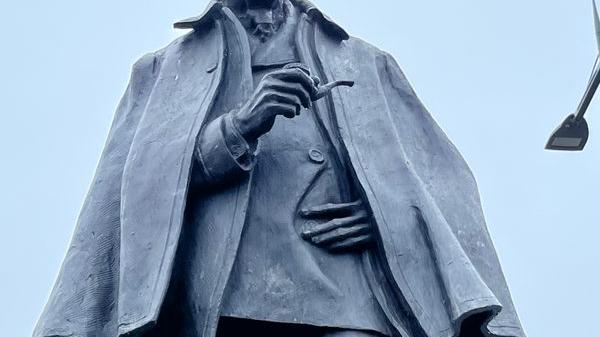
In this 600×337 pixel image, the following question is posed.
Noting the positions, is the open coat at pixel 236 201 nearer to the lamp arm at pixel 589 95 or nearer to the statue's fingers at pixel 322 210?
the statue's fingers at pixel 322 210

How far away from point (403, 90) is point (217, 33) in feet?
2.93

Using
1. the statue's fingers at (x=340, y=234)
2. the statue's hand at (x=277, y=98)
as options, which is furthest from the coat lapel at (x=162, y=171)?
the statue's fingers at (x=340, y=234)

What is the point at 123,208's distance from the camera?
8352mm

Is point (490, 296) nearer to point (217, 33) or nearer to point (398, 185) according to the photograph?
point (398, 185)

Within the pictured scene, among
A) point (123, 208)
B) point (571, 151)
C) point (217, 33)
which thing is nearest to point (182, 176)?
point (123, 208)

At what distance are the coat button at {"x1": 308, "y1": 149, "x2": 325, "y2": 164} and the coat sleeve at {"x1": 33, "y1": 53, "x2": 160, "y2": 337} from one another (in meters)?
0.84

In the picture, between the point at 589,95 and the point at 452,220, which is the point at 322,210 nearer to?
the point at 452,220

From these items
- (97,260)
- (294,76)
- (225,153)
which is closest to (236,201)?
(225,153)

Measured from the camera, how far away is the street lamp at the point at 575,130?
14.9 m

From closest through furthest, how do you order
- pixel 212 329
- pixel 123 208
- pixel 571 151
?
1. pixel 212 329
2. pixel 123 208
3. pixel 571 151

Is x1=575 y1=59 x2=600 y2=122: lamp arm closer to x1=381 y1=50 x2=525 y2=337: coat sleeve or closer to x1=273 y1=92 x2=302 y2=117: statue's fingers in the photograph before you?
x1=381 y1=50 x2=525 y2=337: coat sleeve

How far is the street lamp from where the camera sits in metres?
14.9

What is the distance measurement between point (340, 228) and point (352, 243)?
77 millimetres

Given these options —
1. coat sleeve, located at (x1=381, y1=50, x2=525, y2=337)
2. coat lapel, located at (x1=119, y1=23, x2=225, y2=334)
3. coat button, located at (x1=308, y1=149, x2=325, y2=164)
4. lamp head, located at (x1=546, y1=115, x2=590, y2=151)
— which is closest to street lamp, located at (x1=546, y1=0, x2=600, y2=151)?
lamp head, located at (x1=546, y1=115, x2=590, y2=151)
